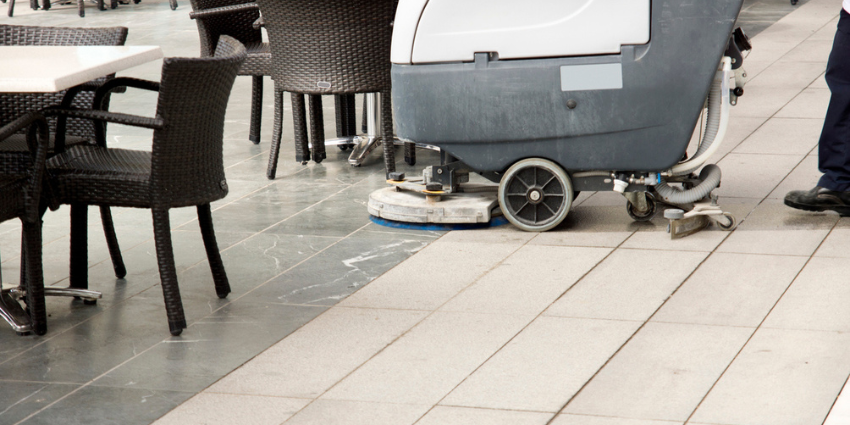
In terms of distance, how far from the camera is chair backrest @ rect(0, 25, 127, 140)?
398cm

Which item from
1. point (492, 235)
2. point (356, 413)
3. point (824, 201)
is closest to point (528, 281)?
point (492, 235)

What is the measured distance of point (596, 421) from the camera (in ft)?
8.75

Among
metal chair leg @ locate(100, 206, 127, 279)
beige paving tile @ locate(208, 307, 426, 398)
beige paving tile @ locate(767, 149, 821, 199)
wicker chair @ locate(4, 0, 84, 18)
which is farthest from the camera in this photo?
wicker chair @ locate(4, 0, 84, 18)

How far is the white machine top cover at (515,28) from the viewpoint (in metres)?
3.98

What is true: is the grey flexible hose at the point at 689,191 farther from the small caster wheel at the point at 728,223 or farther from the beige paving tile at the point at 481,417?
the beige paving tile at the point at 481,417

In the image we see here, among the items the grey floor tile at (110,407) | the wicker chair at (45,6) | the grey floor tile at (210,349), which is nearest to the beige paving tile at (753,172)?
the grey floor tile at (210,349)

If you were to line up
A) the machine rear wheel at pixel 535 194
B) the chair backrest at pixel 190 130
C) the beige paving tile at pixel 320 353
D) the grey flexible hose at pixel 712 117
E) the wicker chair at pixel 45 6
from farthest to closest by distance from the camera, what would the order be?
1. the wicker chair at pixel 45 6
2. the machine rear wheel at pixel 535 194
3. the grey flexible hose at pixel 712 117
4. the chair backrest at pixel 190 130
5. the beige paving tile at pixel 320 353

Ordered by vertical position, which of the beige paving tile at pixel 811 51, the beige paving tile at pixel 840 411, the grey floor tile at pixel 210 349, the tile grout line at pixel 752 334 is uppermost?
the beige paving tile at pixel 811 51

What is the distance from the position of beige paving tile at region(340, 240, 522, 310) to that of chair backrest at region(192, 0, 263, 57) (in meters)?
2.40

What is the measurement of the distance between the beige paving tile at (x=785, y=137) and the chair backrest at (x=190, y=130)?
10.7ft

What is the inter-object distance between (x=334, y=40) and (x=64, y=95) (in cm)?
169

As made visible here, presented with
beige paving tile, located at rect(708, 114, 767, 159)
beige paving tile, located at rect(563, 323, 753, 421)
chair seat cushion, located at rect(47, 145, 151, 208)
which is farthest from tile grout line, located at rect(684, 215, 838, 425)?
chair seat cushion, located at rect(47, 145, 151, 208)

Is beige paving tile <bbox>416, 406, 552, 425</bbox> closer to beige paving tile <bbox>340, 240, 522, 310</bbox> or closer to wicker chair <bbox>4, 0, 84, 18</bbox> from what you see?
beige paving tile <bbox>340, 240, 522, 310</bbox>

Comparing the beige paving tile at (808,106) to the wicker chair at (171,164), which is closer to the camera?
the wicker chair at (171,164)
